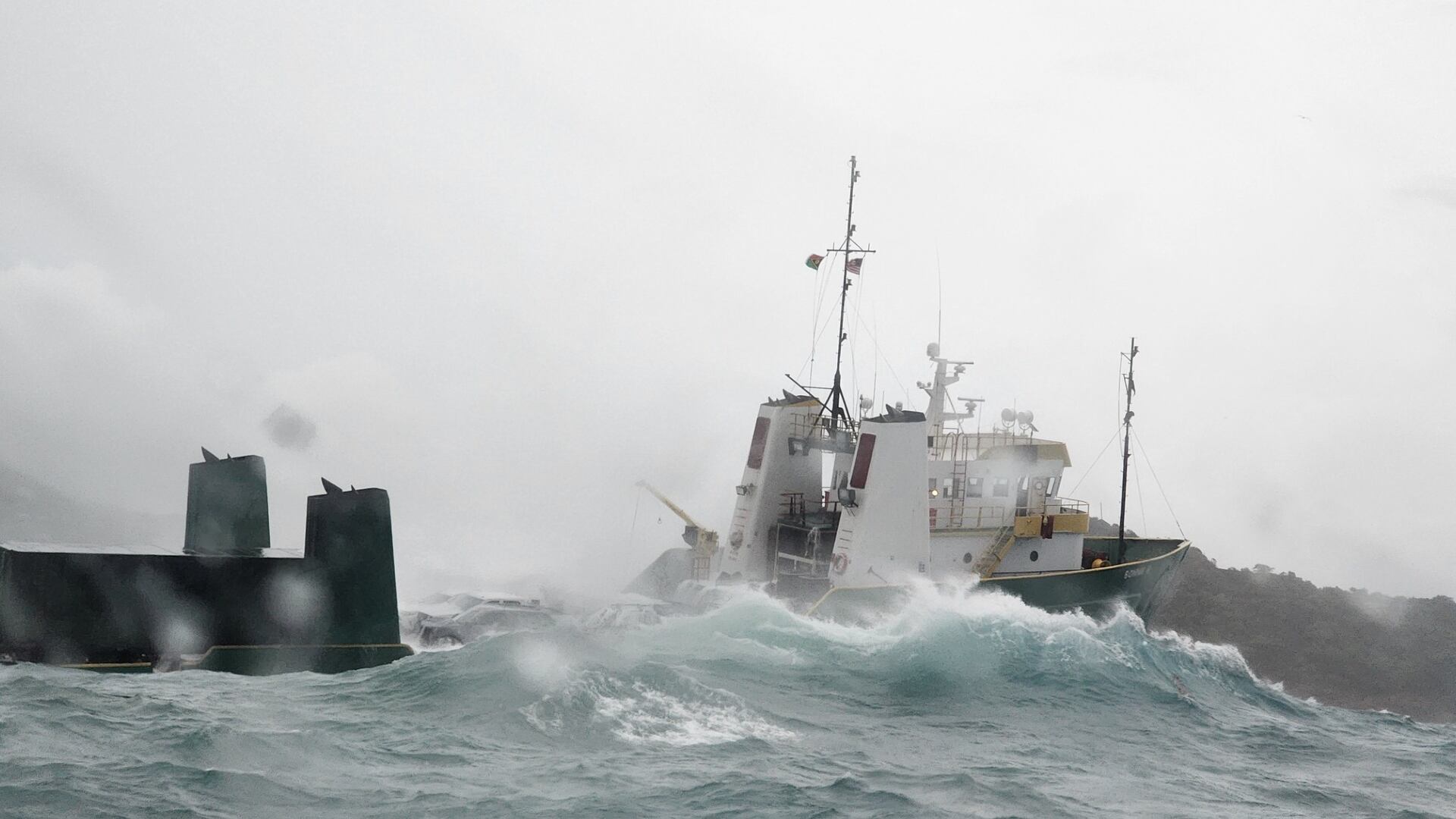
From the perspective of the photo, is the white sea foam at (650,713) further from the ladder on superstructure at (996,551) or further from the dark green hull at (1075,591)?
the ladder on superstructure at (996,551)

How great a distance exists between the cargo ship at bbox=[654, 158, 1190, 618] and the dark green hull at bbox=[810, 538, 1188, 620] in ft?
0.14

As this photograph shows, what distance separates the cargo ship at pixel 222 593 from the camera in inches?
646

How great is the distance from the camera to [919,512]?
24281 millimetres

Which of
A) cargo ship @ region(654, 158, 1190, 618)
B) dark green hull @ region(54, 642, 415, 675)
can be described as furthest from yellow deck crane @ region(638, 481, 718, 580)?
dark green hull @ region(54, 642, 415, 675)

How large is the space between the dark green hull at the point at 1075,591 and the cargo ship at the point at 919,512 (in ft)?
0.14

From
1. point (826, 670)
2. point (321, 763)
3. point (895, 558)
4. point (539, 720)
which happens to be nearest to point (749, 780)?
point (539, 720)

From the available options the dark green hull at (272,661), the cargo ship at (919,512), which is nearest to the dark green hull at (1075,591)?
the cargo ship at (919,512)

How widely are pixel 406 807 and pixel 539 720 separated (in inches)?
131

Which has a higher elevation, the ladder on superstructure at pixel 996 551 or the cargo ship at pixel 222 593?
the ladder on superstructure at pixel 996 551

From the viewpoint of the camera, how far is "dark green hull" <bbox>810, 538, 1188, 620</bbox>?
22.8 m

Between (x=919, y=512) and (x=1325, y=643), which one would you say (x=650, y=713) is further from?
(x=1325, y=643)

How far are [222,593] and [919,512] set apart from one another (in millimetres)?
14082

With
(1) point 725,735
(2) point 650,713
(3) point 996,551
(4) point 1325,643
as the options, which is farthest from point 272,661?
(4) point 1325,643

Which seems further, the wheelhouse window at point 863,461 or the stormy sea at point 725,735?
the wheelhouse window at point 863,461
